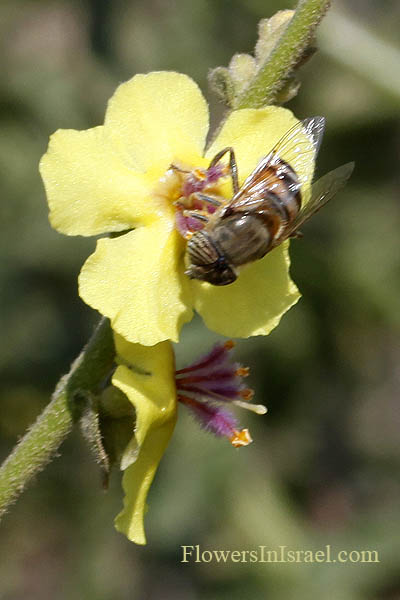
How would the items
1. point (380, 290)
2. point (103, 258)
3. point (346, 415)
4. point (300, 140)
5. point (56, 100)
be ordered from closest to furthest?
1. point (103, 258)
2. point (300, 140)
3. point (380, 290)
4. point (56, 100)
5. point (346, 415)

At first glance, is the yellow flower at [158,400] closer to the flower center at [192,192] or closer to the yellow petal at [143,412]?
the yellow petal at [143,412]

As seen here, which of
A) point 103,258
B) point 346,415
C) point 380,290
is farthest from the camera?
point 346,415

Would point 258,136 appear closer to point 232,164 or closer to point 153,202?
point 232,164

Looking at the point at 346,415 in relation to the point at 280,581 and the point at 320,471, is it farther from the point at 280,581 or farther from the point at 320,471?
the point at 280,581

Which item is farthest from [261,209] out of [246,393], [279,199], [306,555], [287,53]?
[306,555]

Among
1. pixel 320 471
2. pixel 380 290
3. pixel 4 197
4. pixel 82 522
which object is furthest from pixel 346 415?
pixel 4 197

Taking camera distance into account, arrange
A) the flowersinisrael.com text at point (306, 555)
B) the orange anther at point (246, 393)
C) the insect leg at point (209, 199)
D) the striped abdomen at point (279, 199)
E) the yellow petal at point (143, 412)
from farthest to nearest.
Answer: the flowersinisrael.com text at point (306, 555)
the orange anther at point (246, 393)
the insect leg at point (209, 199)
the striped abdomen at point (279, 199)
the yellow petal at point (143, 412)

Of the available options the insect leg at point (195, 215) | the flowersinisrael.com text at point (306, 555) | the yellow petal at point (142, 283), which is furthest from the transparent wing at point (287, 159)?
the flowersinisrael.com text at point (306, 555)

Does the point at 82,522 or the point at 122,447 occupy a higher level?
the point at 122,447
